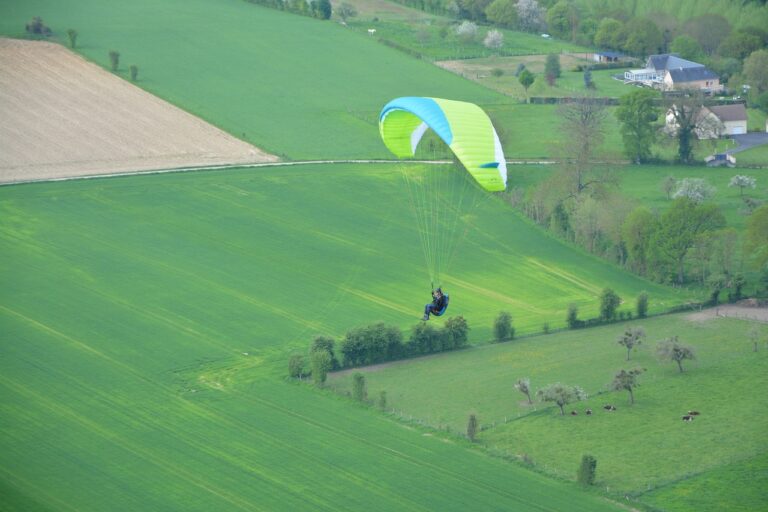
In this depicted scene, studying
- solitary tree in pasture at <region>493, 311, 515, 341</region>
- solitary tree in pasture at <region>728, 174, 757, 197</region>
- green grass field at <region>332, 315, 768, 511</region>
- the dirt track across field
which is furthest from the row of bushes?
solitary tree in pasture at <region>728, 174, 757, 197</region>

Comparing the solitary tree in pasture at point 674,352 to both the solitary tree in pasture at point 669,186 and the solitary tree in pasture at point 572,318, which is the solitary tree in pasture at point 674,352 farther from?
the solitary tree in pasture at point 669,186

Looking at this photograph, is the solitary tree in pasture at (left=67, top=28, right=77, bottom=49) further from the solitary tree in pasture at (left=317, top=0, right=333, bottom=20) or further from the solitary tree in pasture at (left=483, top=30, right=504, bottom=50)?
the solitary tree in pasture at (left=483, top=30, right=504, bottom=50)

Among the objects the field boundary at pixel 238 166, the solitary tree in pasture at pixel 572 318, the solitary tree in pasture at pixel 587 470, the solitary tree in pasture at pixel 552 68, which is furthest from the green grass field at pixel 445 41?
the solitary tree in pasture at pixel 587 470

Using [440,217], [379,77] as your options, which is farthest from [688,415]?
[379,77]

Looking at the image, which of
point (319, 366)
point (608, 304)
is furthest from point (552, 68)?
point (319, 366)

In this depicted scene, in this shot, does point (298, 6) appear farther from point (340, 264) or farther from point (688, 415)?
point (688, 415)

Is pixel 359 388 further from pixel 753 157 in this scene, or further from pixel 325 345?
pixel 753 157
